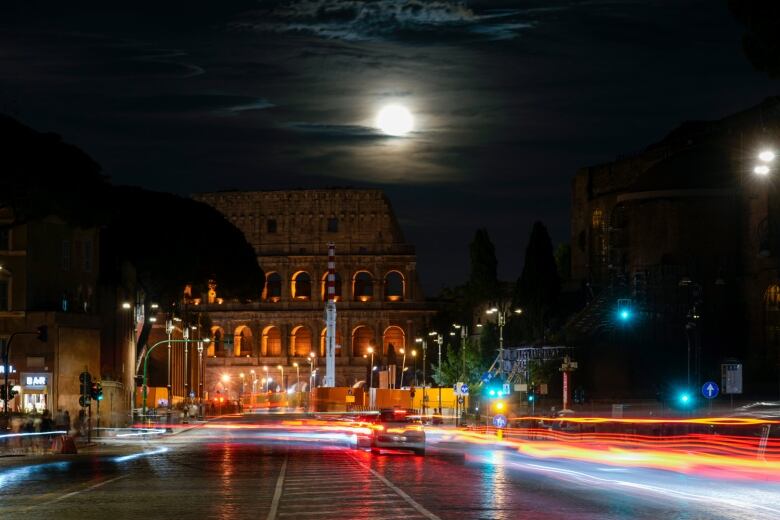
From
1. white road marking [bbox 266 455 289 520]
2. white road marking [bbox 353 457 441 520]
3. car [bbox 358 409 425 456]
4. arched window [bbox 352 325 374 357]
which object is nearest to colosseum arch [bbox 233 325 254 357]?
arched window [bbox 352 325 374 357]

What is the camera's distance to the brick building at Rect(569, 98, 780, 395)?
91.5 meters

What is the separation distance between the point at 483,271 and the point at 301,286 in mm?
64294

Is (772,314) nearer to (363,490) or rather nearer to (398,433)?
(398,433)

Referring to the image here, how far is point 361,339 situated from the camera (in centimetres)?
18638

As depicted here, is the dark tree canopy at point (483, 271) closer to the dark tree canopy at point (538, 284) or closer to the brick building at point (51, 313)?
the dark tree canopy at point (538, 284)

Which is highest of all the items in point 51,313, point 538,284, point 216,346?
point 538,284

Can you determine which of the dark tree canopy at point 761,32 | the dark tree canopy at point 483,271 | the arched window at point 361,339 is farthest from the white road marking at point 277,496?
the arched window at point 361,339

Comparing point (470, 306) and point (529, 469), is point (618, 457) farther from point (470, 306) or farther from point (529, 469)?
point (470, 306)

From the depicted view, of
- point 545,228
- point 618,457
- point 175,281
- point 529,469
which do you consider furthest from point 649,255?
point 529,469

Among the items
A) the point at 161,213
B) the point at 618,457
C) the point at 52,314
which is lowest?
the point at 618,457

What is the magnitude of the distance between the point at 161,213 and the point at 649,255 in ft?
124

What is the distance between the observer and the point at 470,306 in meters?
142

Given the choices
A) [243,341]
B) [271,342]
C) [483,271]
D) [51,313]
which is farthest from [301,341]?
[51,313]

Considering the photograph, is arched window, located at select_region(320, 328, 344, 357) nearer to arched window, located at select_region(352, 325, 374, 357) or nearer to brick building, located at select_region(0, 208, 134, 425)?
arched window, located at select_region(352, 325, 374, 357)
